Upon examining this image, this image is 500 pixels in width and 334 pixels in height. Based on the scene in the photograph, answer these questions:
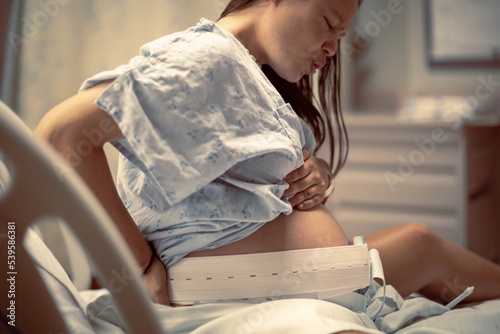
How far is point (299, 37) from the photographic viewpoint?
1.02 metres

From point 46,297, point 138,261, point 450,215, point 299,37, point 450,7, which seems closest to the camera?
point 46,297

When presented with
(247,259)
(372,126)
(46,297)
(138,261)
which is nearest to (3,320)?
(46,297)

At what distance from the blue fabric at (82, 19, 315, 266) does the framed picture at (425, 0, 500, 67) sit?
2261 millimetres

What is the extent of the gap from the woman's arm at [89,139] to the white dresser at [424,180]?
1775mm

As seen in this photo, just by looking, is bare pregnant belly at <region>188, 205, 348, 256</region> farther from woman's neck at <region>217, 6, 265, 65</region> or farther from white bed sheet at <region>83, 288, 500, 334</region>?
woman's neck at <region>217, 6, 265, 65</region>

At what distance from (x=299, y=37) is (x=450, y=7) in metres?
2.23

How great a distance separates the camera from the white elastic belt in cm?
87

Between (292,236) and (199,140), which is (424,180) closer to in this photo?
(292,236)

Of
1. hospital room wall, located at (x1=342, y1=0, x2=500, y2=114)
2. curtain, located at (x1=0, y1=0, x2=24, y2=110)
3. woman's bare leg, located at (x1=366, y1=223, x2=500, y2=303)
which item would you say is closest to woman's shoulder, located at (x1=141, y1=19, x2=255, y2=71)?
woman's bare leg, located at (x1=366, y1=223, x2=500, y2=303)

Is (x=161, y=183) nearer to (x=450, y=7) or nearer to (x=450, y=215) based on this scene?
(x=450, y=215)

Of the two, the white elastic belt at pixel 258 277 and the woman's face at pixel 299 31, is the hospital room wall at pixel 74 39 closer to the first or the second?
the woman's face at pixel 299 31

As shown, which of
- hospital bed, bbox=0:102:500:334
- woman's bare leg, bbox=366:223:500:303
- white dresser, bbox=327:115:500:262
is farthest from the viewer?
white dresser, bbox=327:115:500:262

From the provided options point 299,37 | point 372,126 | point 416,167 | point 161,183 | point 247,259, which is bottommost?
point 416,167

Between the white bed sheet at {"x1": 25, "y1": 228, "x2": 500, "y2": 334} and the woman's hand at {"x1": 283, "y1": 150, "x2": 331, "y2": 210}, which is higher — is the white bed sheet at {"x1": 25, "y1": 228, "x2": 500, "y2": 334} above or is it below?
below
